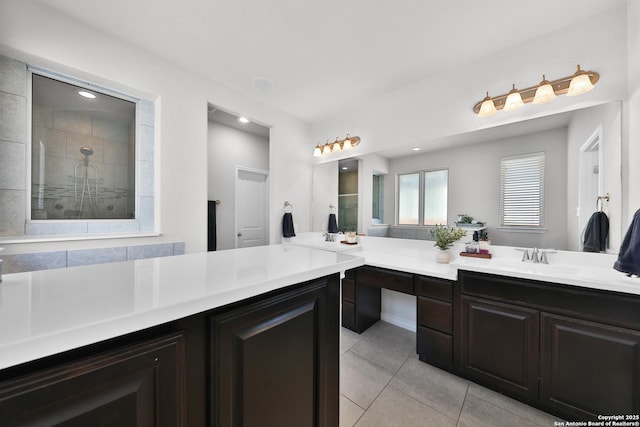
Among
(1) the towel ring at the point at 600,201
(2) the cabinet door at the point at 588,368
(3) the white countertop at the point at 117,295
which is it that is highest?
(1) the towel ring at the point at 600,201

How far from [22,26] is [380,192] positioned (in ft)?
10.4

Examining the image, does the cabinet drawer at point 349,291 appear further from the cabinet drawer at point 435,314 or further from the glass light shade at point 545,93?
the glass light shade at point 545,93

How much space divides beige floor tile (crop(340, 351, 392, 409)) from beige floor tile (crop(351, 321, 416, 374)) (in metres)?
0.09

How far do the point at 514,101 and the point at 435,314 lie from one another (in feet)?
6.03

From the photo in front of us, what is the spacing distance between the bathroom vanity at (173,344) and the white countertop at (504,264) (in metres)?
1.17

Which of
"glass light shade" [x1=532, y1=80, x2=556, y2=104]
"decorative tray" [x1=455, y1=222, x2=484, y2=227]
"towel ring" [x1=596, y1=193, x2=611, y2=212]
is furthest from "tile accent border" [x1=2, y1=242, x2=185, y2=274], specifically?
"towel ring" [x1=596, y1=193, x2=611, y2=212]

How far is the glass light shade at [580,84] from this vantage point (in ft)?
5.35

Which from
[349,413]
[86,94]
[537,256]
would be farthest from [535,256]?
[86,94]

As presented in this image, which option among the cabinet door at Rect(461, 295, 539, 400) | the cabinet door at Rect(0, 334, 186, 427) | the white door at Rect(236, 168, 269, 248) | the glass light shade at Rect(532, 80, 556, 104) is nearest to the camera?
the cabinet door at Rect(0, 334, 186, 427)

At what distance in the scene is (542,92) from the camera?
5.80 feet

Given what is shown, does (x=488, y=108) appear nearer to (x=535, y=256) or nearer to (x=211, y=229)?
(x=535, y=256)

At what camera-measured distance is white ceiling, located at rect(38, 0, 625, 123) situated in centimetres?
165

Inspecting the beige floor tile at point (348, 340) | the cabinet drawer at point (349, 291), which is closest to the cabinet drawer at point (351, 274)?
the cabinet drawer at point (349, 291)

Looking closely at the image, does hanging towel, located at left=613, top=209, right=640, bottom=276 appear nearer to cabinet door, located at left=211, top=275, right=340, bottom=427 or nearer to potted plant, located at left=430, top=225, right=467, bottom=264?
potted plant, located at left=430, top=225, right=467, bottom=264
